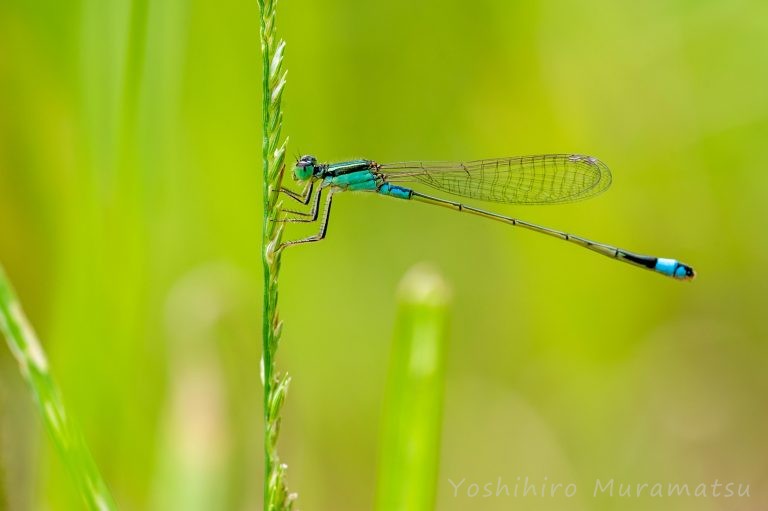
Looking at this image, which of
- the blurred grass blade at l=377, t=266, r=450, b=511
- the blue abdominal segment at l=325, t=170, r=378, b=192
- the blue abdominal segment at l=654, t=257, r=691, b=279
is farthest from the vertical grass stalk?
the blue abdominal segment at l=654, t=257, r=691, b=279

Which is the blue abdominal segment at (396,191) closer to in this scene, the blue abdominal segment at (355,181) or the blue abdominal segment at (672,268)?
the blue abdominal segment at (355,181)

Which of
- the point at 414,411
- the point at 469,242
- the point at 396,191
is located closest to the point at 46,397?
the point at 414,411

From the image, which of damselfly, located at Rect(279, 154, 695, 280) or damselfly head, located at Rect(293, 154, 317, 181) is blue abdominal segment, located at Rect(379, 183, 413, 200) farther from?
damselfly head, located at Rect(293, 154, 317, 181)

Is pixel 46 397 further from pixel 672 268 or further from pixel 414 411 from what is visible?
pixel 672 268

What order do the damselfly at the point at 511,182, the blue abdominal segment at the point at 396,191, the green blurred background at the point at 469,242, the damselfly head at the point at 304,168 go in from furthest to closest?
1. the blue abdominal segment at the point at 396,191
2. the damselfly at the point at 511,182
3. the green blurred background at the point at 469,242
4. the damselfly head at the point at 304,168

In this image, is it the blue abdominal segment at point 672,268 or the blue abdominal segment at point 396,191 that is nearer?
the blue abdominal segment at point 672,268

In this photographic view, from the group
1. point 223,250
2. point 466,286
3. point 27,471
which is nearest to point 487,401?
point 466,286

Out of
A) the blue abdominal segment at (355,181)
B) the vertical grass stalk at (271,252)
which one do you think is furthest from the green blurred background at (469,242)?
the vertical grass stalk at (271,252)
